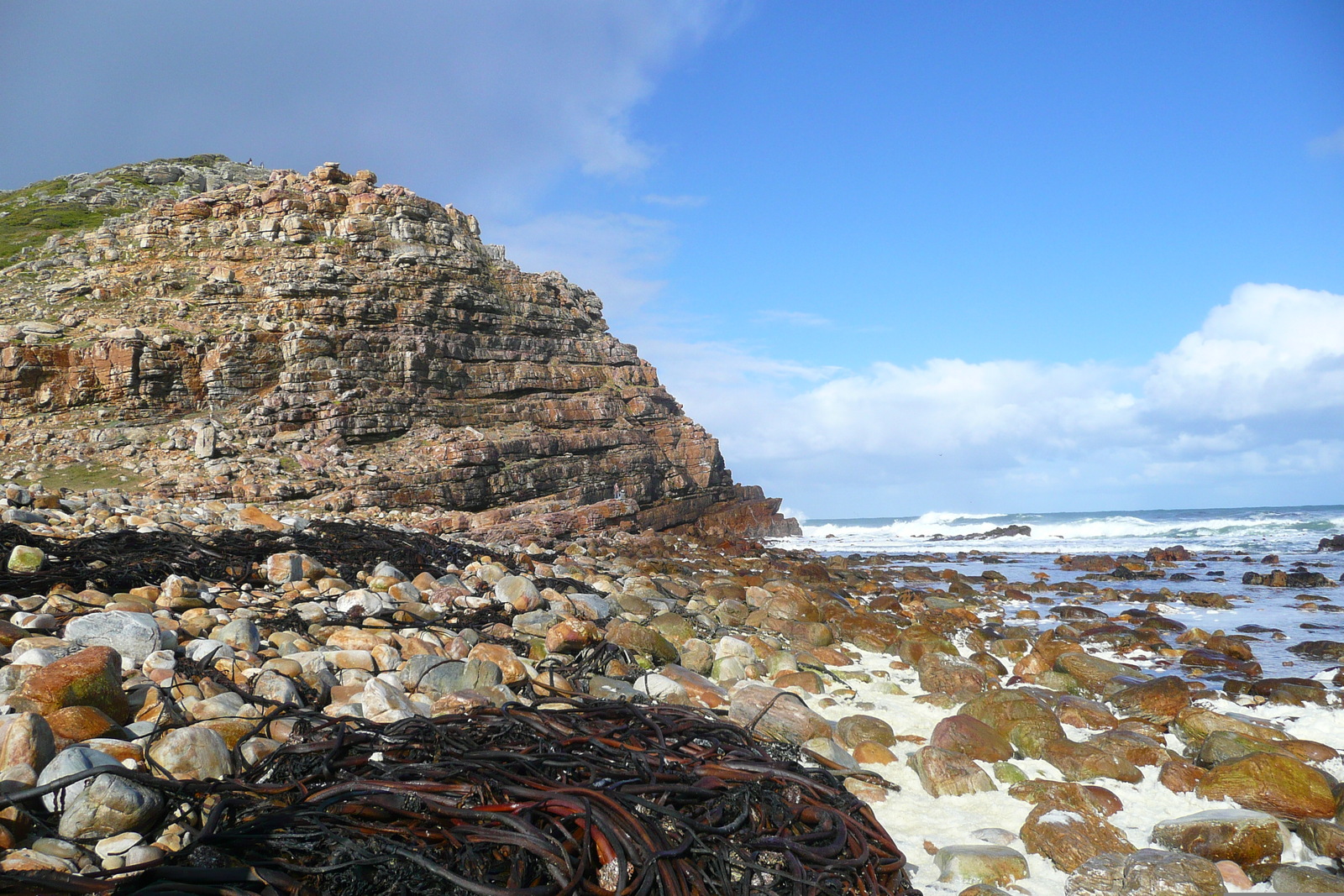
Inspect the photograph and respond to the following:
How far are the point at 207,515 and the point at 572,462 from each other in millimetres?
12593

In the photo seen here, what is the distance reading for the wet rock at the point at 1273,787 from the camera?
4.00 meters

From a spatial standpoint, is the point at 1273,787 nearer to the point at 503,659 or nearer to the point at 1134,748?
the point at 1134,748

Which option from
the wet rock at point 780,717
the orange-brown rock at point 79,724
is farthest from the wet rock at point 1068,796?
the orange-brown rock at point 79,724

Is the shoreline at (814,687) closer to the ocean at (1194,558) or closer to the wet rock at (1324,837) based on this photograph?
the wet rock at (1324,837)

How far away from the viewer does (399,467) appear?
17766 mm

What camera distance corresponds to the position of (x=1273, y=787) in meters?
4.09

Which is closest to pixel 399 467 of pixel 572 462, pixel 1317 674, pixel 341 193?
pixel 572 462

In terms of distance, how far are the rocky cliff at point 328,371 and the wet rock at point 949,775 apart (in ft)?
43.8

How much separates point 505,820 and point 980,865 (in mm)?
2364

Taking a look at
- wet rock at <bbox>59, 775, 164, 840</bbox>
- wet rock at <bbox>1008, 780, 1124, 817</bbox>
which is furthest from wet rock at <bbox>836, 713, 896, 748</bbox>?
wet rock at <bbox>59, 775, 164, 840</bbox>

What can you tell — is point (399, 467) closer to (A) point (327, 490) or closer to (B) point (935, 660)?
(A) point (327, 490)

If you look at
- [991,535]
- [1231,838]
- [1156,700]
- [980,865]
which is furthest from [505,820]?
[991,535]

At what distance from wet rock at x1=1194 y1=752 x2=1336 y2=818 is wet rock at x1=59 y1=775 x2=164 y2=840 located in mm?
5241

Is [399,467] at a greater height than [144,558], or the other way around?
[399,467]
